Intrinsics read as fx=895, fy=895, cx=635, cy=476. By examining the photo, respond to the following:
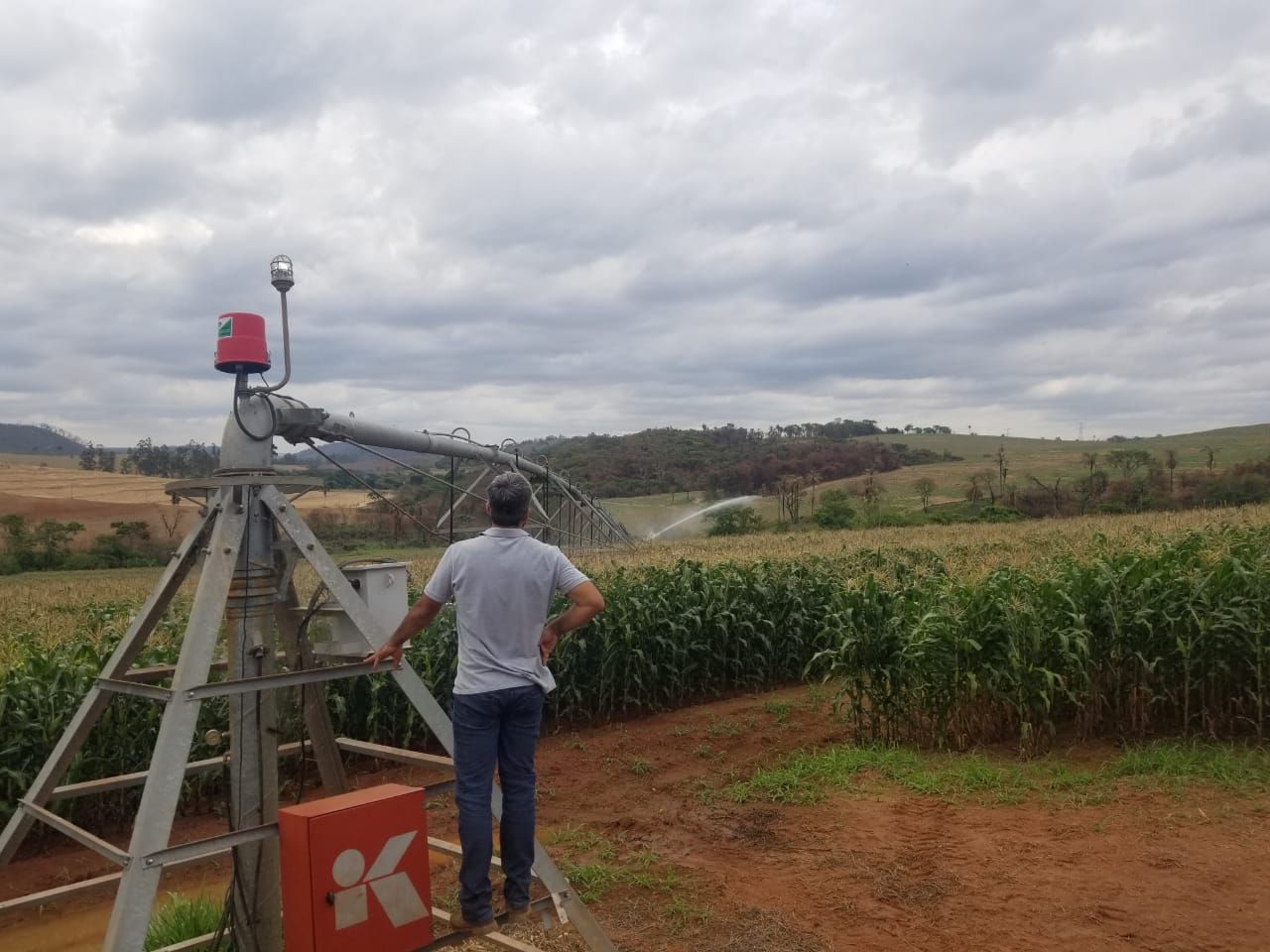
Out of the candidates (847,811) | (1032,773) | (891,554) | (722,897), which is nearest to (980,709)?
(1032,773)

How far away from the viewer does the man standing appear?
379 cm

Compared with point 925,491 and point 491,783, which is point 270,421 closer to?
point 491,783

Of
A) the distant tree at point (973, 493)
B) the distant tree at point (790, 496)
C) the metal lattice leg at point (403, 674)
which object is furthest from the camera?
the distant tree at point (790, 496)

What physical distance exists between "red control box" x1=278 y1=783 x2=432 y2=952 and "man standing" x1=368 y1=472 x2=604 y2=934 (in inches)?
8.6

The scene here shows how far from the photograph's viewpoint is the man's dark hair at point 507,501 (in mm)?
3904

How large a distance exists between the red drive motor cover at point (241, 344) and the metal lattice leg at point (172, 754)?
0.65 meters

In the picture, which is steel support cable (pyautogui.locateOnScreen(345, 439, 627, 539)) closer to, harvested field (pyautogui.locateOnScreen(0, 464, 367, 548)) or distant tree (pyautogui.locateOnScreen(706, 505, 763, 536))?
distant tree (pyautogui.locateOnScreen(706, 505, 763, 536))

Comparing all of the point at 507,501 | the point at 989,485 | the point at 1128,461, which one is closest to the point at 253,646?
the point at 507,501

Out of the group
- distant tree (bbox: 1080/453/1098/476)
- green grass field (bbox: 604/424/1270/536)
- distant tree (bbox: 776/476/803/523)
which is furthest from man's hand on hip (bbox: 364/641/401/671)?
distant tree (bbox: 1080/453/1098/476)

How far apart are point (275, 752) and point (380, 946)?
0.97 m

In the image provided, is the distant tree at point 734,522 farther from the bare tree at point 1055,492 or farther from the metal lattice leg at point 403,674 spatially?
the metal lattice leg at point 403,674

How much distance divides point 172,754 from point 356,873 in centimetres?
83

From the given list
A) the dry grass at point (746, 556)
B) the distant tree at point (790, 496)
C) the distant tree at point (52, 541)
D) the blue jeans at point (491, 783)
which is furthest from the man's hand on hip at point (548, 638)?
the distant tree at point (790, 496)

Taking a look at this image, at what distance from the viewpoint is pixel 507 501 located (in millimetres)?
3900
